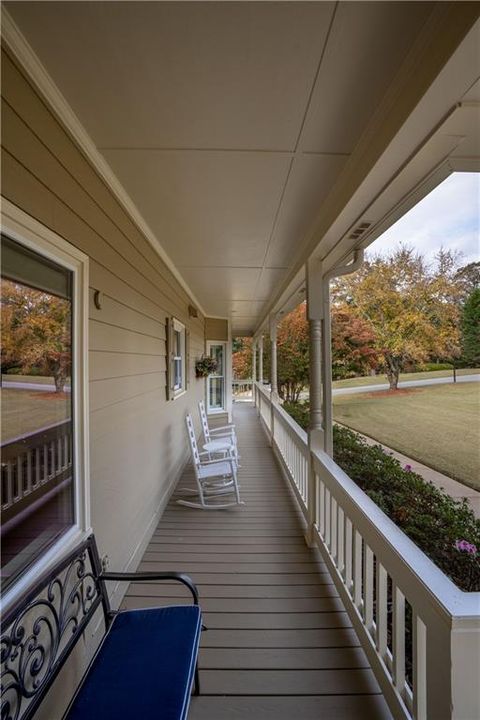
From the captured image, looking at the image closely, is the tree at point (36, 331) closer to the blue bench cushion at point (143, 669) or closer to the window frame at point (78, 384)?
the window frame at point (78, 384)

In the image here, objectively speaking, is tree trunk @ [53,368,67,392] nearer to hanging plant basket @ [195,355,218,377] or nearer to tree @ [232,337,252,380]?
hanging plant basket @ [195,355,218,377]

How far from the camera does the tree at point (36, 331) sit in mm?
1158

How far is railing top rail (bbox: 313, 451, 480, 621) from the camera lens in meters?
0.97

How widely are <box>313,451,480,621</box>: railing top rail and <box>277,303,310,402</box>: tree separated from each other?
20.4 ft

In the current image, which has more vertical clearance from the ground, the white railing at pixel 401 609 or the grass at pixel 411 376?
the grass at pixel 411 376

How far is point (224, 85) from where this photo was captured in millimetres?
1295

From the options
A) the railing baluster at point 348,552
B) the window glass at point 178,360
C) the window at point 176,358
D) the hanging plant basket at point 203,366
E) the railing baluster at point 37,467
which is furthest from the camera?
the hanging plant basket at point 203,366

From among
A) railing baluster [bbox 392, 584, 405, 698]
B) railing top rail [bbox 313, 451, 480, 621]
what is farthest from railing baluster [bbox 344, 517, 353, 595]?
railing baluster [bbox 392, 584, 405, 698]

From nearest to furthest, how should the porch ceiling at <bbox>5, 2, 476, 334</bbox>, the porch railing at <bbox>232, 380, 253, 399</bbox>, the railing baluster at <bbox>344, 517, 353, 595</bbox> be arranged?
the porch ceiling at <bbox>5, 2, 476, 334</bbox> < the railing baluster at <bbox>344, 517, 353, 595</bbox> < the porch railing at <bbox>232, 380, 253, 399</bbox>

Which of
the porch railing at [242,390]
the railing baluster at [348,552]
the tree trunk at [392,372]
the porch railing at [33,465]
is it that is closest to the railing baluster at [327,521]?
the railing baluster at [348,552]

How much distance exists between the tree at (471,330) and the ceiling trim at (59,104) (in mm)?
1773

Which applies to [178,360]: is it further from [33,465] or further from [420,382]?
[420,382]

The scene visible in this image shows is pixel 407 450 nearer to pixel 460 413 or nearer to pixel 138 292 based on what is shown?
pixel 460 413

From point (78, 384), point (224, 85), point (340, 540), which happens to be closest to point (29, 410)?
point (78, 384)
